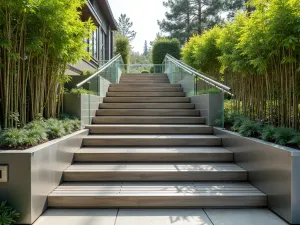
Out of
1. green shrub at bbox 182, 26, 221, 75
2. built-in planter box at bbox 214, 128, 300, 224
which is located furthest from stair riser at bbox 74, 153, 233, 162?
green shrub at bbox 182, 26, 221, 75

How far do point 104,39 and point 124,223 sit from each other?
15.2 meters

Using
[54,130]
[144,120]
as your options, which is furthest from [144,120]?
[54,130]

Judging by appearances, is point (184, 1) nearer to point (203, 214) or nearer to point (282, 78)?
point (282, 78)

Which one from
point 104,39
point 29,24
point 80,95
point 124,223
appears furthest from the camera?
point 104,39

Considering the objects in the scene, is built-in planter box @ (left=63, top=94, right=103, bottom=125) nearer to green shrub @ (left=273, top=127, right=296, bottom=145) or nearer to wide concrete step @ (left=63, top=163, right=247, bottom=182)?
wide concrete step @ (left=63, top=163, right=247, bottom=182)

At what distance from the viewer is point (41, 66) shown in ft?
13.8

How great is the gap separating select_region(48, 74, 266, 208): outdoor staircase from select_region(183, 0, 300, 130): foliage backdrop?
104cm

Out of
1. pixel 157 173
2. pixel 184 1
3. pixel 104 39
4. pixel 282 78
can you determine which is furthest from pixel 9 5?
pixel 184 1

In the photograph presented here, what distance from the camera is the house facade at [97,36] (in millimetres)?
8886

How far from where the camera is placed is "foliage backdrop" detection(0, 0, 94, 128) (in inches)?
138

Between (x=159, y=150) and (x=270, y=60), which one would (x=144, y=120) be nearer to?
(x=159, y=150)

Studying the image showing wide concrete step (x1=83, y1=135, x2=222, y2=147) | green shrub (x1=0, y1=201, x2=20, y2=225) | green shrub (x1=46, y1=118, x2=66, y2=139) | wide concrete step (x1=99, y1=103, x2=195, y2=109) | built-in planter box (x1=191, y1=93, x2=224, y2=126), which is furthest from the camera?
wide concrete step (x1=99, y1=103, x2=195, y2=109)

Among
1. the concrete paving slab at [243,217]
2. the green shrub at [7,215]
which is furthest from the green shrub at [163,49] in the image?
the green shrub at [7,215]

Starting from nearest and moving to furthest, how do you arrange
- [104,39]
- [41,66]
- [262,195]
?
[262,195] < [41,66] < [104,39]
